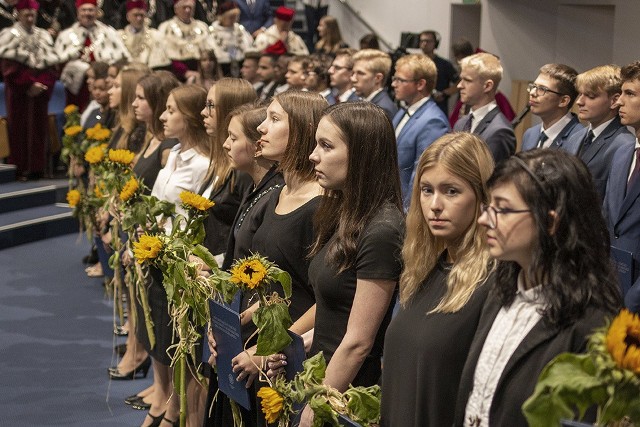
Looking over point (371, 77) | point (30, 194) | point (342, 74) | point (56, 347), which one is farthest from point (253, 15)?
point (56, 347)

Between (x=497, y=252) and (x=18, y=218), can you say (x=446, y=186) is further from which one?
(x=18, y=218)

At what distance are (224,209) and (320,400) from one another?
183cm

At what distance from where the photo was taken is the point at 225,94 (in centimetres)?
445

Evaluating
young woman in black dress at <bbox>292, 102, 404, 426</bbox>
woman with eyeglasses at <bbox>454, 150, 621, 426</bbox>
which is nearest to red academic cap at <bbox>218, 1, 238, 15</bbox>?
young woman in black dress at <bbox>292, 102, 404, 426</bbox>

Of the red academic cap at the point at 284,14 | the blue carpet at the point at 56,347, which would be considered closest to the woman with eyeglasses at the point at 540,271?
the blue carpet at the point at 56,347

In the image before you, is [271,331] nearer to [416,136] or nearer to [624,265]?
[624,265]

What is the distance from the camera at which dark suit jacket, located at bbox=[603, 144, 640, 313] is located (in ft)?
13.1

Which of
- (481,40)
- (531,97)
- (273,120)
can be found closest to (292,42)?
(481,40)

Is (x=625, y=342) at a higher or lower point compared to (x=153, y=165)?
higher

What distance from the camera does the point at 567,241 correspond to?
2006mm

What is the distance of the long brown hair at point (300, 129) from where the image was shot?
337 cm

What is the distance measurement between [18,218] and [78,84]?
1.93 m

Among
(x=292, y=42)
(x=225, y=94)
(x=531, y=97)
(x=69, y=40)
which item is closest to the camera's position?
(x=225, y=94)

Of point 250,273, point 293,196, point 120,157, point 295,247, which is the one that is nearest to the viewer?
point 250,273
